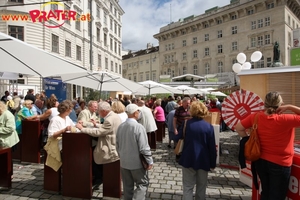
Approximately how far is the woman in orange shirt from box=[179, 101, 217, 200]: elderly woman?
70cm

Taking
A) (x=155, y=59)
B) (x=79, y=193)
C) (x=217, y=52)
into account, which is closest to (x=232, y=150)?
(x=79, y=193)

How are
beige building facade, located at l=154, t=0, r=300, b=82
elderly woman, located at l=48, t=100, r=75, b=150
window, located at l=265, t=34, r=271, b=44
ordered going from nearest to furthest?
elderly woman, located at l=48, t=100, r=75, b=150 → beige building facade, located at l=154, t=0, r=300, b=82 → window, located at l=265, t=34, r=271, b=44

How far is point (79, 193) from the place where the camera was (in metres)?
4.03

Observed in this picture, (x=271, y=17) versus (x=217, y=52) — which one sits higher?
(x=271, y=17)

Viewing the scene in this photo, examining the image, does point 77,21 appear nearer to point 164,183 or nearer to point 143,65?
point 164,183

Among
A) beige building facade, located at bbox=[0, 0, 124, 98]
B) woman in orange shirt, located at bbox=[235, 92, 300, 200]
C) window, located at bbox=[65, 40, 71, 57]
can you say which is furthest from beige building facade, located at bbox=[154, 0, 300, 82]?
woman in orange shirt, located at bbox=[235, 92, 300, 200]

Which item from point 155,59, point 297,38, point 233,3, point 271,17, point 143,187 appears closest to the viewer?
point 143,187

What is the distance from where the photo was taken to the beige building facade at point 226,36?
37481mm

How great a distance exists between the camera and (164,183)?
481 centimetres

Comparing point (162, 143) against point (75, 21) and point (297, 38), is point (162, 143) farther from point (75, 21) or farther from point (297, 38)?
point (75, 21)

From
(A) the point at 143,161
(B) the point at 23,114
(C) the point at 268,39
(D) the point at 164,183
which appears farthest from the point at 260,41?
(A) the point at 143,161

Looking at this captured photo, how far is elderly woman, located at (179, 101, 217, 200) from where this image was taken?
126 inches

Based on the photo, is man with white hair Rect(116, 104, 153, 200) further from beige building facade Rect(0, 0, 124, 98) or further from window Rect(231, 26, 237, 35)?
window Rect(231, 26, 237, 35)

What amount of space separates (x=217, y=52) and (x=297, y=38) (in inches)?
1352
